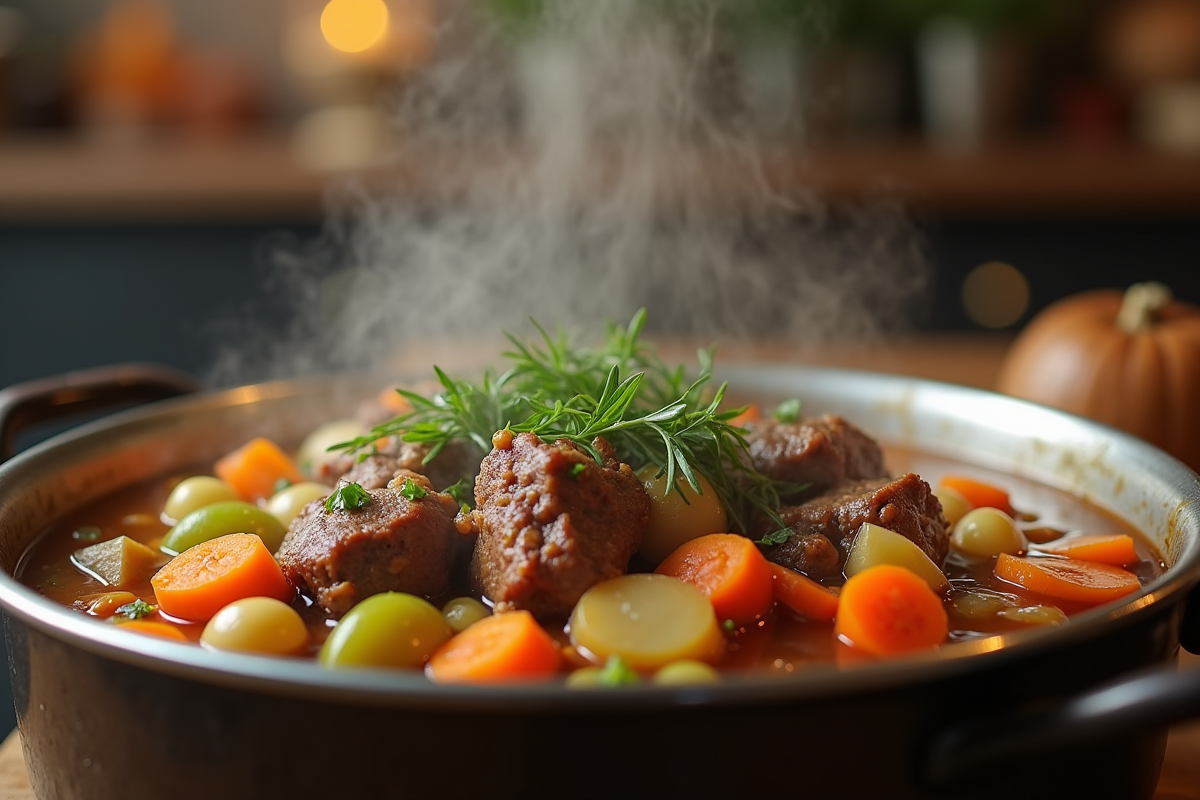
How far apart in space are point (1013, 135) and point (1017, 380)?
10.8 ft

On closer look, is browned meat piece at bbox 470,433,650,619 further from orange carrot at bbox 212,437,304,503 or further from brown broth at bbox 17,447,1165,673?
orange carrot at bbox 212,437,304,503

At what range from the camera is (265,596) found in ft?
6.44

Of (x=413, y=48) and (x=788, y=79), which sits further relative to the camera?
(x=413, y=48)

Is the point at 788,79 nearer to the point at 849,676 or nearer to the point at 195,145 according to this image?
the point at 195,145

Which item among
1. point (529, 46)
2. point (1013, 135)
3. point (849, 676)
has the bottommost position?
point (849, 676)

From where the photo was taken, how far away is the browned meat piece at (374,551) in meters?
1.90

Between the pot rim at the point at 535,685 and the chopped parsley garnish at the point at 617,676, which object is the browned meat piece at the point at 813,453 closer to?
the pot rim at the point at 535,685

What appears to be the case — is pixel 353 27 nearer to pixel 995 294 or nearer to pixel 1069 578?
pixel 995 294

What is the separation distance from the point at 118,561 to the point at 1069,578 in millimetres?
1735

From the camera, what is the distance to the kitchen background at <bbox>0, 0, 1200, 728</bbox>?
5.84 metres

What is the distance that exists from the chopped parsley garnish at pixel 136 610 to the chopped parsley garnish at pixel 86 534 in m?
0.41

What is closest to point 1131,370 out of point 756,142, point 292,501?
point 292,501

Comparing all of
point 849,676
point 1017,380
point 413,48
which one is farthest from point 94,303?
point 849,676

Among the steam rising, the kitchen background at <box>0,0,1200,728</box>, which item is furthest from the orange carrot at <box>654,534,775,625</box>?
the kitchen background at <box>0,0,1200,728</box>
